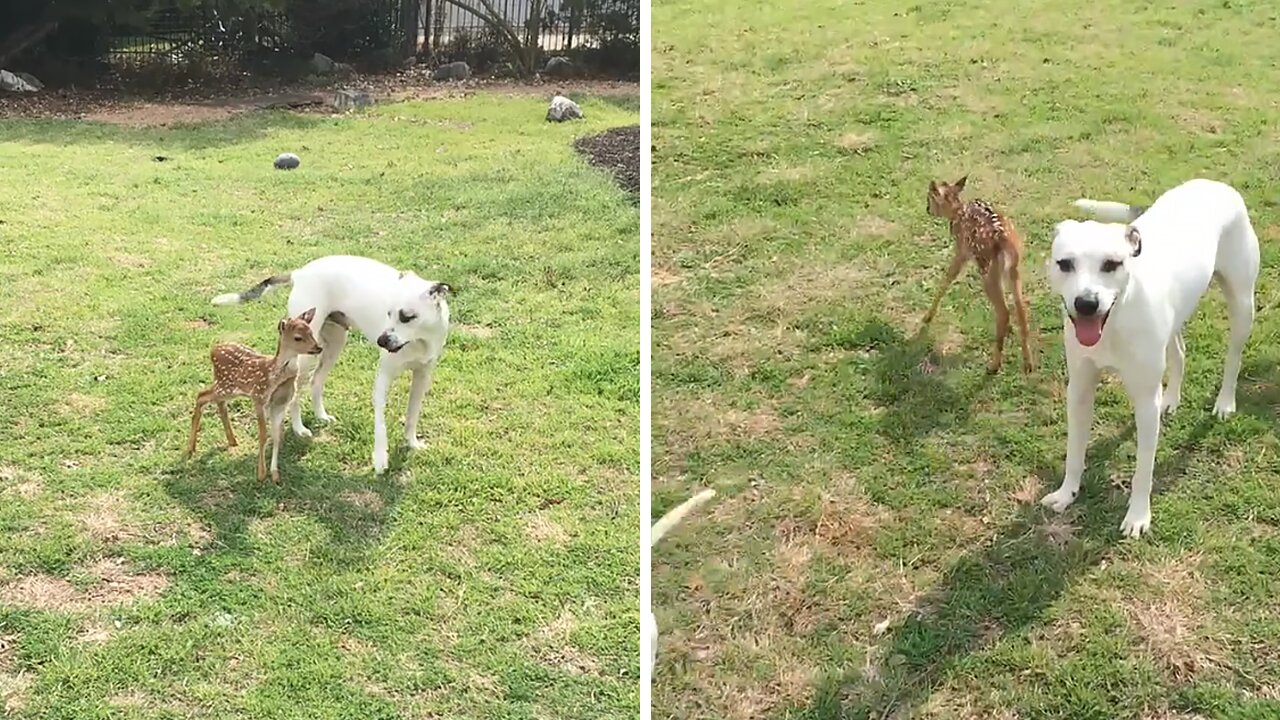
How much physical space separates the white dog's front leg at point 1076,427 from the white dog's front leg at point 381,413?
4.57 ft

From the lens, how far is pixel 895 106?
15.6ft

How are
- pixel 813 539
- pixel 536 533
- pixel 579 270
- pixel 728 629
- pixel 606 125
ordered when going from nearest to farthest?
1. pixel 728 629
2. pixel 813 539
3. pixel 536 533
4. pixel 579 270
5. pixel 606 125

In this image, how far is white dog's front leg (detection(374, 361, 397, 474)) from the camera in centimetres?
253

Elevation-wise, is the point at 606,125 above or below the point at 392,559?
above

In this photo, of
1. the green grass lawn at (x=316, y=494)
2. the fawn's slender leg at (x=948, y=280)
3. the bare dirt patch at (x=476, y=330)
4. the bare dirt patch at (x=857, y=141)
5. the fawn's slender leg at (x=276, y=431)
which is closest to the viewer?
the green grass lawn at (x=316, y=494)

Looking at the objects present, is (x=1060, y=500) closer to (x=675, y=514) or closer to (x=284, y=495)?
(x=675, y=514)

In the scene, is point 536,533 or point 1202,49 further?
point 1202,49

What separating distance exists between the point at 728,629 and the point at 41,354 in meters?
2.20

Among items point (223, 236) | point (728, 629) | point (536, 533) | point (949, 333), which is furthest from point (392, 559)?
point (223, 236)

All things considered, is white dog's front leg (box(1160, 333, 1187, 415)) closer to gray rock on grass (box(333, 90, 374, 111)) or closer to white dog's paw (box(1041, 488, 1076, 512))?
white dog's paw (box(1041, 488, 1076, 512))

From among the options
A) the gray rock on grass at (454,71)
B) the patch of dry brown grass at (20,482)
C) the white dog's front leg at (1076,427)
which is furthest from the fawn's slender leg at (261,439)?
the gray rock on grass at (454,71)

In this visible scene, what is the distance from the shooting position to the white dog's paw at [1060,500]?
7.18 feet

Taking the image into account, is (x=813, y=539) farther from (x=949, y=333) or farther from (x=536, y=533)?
(x=949, y=333)

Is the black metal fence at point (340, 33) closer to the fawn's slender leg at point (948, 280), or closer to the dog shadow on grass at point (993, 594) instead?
the fawn's slender leg at point (948, 280)
